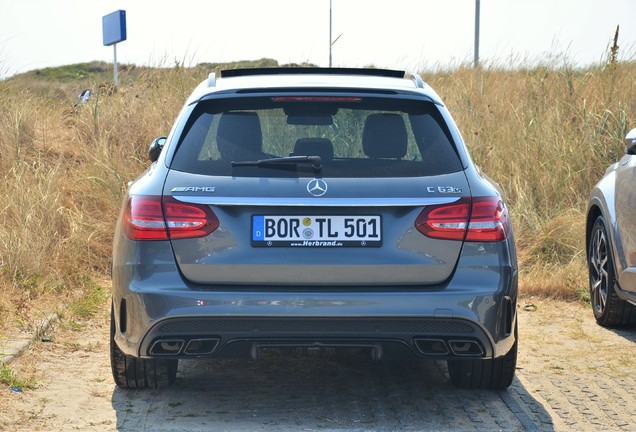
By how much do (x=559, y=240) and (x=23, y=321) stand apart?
17.2 feet

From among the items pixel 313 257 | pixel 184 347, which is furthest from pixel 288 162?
pixel 184 347

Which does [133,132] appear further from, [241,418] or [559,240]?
[241,418]

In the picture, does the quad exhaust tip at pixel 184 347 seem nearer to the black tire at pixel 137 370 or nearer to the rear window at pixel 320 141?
the black tire at pixel 137 370

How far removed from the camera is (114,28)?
72.5ft

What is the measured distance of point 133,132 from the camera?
44.9 feet

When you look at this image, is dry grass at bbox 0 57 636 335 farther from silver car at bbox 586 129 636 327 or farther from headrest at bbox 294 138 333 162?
headrest at bbox 294 138 333 162

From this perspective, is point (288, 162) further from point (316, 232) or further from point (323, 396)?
point (323, 396)

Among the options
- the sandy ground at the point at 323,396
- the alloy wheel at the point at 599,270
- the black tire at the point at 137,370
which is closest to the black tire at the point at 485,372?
the sandy ground at the point at 323,396

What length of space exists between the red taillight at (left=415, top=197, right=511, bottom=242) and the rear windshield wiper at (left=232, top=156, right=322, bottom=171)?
20.7 inches

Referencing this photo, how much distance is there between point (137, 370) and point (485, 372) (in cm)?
180

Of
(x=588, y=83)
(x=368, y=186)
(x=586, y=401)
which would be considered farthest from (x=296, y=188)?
(x=588, y=83)

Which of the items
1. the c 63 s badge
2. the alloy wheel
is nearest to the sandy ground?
the alloy wheel

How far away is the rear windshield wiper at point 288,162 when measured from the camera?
5031 millimetres

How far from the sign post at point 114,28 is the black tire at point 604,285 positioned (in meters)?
14.8
